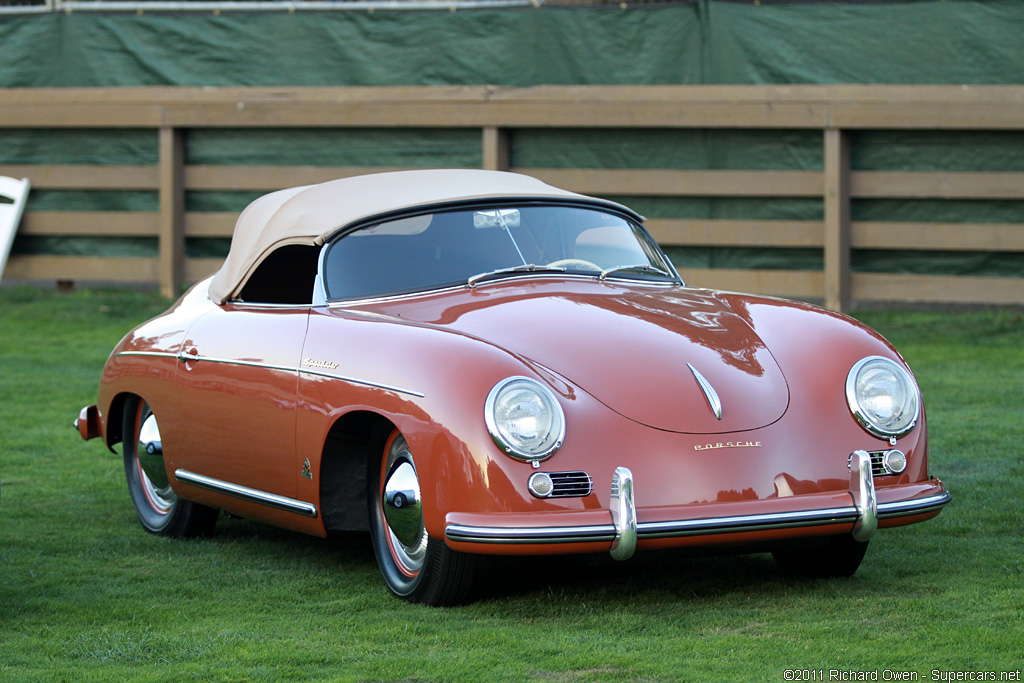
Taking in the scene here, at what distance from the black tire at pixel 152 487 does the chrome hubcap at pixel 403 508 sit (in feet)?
4.81

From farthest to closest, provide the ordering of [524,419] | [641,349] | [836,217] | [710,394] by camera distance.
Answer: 1. [836,217]
2. [641,349]
3. [710,394]
4. [524,419]

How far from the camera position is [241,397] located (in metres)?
4.76

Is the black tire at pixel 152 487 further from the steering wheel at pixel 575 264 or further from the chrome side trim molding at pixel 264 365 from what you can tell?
the steering wheel at pixel 575 264

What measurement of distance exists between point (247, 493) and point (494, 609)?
1.23 m

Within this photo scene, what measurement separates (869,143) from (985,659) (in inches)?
290

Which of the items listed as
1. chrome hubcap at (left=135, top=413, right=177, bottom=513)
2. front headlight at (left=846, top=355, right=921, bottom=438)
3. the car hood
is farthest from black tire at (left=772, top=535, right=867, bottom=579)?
chrome hubcap at (left=135, top=413, right=177, bottom=513)

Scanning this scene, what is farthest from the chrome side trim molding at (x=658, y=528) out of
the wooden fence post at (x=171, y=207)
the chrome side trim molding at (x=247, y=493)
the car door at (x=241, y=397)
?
the wooden fence post at (x=171, y=207)

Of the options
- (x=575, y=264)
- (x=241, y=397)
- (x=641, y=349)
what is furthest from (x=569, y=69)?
(x=641, y=349)

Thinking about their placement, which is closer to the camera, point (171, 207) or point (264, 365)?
point (264, 365)

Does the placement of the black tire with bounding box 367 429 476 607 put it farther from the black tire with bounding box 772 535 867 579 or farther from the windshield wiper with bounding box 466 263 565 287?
the black tire with bounding box 772 535 867 579

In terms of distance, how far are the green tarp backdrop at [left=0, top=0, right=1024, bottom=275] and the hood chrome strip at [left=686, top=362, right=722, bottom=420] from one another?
666 centimetres

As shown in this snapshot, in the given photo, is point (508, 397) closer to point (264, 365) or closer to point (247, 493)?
point (264, 365)

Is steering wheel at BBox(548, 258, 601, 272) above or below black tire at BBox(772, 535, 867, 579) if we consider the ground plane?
above

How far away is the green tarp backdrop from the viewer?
10.0m
